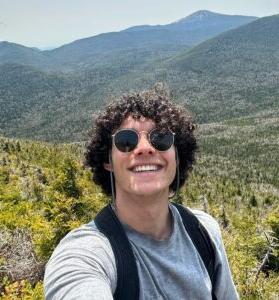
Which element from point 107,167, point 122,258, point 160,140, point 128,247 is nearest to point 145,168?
point 160,140

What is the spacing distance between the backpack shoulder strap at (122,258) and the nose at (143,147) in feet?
2.10

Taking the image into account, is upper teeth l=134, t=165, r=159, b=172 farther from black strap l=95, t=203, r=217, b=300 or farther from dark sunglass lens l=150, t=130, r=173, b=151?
black strap l=95, t=203, r=217, b=300

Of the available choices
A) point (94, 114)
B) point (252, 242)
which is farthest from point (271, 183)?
point (94, 114)

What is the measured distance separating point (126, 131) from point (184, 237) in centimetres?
92

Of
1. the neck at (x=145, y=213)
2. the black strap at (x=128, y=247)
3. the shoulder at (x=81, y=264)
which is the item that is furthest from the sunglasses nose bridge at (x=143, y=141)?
the shoulder at (x=81, y=264)

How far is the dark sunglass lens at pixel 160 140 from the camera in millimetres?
4199

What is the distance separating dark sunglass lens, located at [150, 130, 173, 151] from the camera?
4199mm

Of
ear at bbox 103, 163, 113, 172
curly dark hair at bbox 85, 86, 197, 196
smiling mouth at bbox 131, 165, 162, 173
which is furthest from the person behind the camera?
ear at bbox 103, 163, 113, 172

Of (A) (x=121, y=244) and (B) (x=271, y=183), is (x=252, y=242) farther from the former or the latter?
(B) (x=271, y=183)

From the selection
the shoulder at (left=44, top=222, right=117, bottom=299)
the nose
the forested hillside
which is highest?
the nose

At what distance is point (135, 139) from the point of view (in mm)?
4133

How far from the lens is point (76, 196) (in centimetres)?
1948

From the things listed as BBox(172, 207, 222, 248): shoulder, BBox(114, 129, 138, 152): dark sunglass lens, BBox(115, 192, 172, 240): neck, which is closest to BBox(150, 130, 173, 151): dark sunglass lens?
BBox(114, 129, 138, 152): dark sunglass lens

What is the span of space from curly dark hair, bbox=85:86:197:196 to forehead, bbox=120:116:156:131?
3cm
